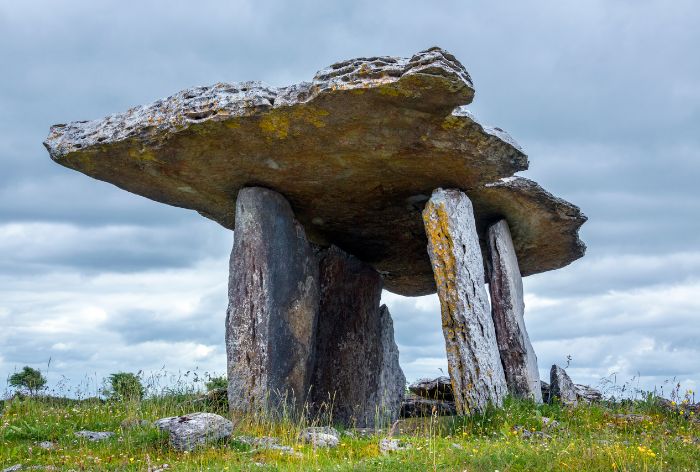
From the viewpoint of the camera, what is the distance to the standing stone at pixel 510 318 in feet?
46.0

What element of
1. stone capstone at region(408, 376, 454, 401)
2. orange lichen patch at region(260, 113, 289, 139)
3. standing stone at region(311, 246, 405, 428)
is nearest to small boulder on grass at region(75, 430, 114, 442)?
orange lichen patch at region(260, 113, 289, 139)

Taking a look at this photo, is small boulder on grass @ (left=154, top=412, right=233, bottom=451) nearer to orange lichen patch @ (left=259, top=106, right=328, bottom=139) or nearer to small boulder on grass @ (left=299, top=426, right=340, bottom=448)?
small boulder on grass @ (left=299, top=426, right=340, bottom=448)

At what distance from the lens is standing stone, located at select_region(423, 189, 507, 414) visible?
12.7 meters

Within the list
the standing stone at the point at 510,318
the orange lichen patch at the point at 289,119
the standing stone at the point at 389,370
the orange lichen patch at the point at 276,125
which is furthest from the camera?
the standing stone at the point at 389,370

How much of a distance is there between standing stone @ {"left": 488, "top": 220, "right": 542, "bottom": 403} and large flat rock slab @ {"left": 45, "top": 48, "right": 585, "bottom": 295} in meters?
0.63

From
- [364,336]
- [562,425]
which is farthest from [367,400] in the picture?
[562,425]

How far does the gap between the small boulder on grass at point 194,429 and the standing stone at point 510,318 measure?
5749 millimetres

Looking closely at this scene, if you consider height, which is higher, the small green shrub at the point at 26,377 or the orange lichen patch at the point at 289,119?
the orange lichen patch at the point at 289,119

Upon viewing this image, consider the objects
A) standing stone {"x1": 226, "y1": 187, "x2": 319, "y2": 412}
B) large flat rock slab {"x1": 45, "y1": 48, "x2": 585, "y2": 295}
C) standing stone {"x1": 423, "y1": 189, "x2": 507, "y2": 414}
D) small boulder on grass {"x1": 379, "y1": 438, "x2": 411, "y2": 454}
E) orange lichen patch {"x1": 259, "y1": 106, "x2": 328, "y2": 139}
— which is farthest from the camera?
standing stone {"x1": 226, "y1": 187, "x2": 319, "y2": 412}

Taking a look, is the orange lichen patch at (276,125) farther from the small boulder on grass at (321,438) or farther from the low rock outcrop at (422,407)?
the low rock outcrop at (422,407)

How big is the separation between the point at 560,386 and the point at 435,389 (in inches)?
147

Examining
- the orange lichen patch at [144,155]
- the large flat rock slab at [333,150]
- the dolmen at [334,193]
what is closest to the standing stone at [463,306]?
the dolmen at [334,193]

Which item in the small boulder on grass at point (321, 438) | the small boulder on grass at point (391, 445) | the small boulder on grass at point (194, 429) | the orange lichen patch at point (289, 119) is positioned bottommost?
the small boulder on grass at point (391, 445)

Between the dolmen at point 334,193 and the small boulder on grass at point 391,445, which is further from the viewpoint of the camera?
the dolmen at point 334,193
